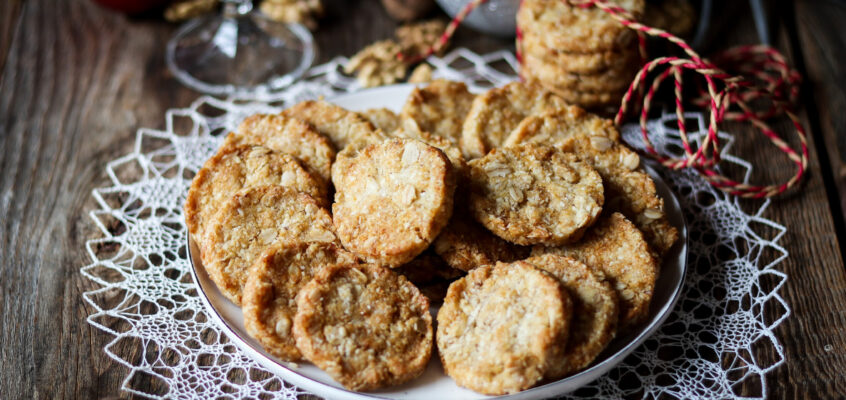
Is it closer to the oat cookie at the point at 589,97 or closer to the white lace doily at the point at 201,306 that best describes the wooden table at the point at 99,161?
the white lace doily at the point at 201,306

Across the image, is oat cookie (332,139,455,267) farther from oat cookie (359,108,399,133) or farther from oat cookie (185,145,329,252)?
oat cookie (359,108,399,133)

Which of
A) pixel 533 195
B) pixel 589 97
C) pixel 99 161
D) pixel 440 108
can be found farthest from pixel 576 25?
pixel 99 161

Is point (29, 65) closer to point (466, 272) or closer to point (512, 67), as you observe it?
point (512, 67)

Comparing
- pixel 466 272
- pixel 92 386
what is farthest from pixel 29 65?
pixel 466 272

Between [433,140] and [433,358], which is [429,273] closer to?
[433,358]

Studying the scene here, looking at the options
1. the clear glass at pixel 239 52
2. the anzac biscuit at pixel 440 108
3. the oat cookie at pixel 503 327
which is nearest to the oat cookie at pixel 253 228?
the oat cookie at pixel 503 327

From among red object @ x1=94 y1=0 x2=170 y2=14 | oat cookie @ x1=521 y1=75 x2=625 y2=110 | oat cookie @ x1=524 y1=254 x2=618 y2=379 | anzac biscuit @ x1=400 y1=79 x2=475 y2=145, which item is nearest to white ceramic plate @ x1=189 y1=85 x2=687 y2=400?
oat cookie @ x1=524 y1=254 x2=618 y2=379
